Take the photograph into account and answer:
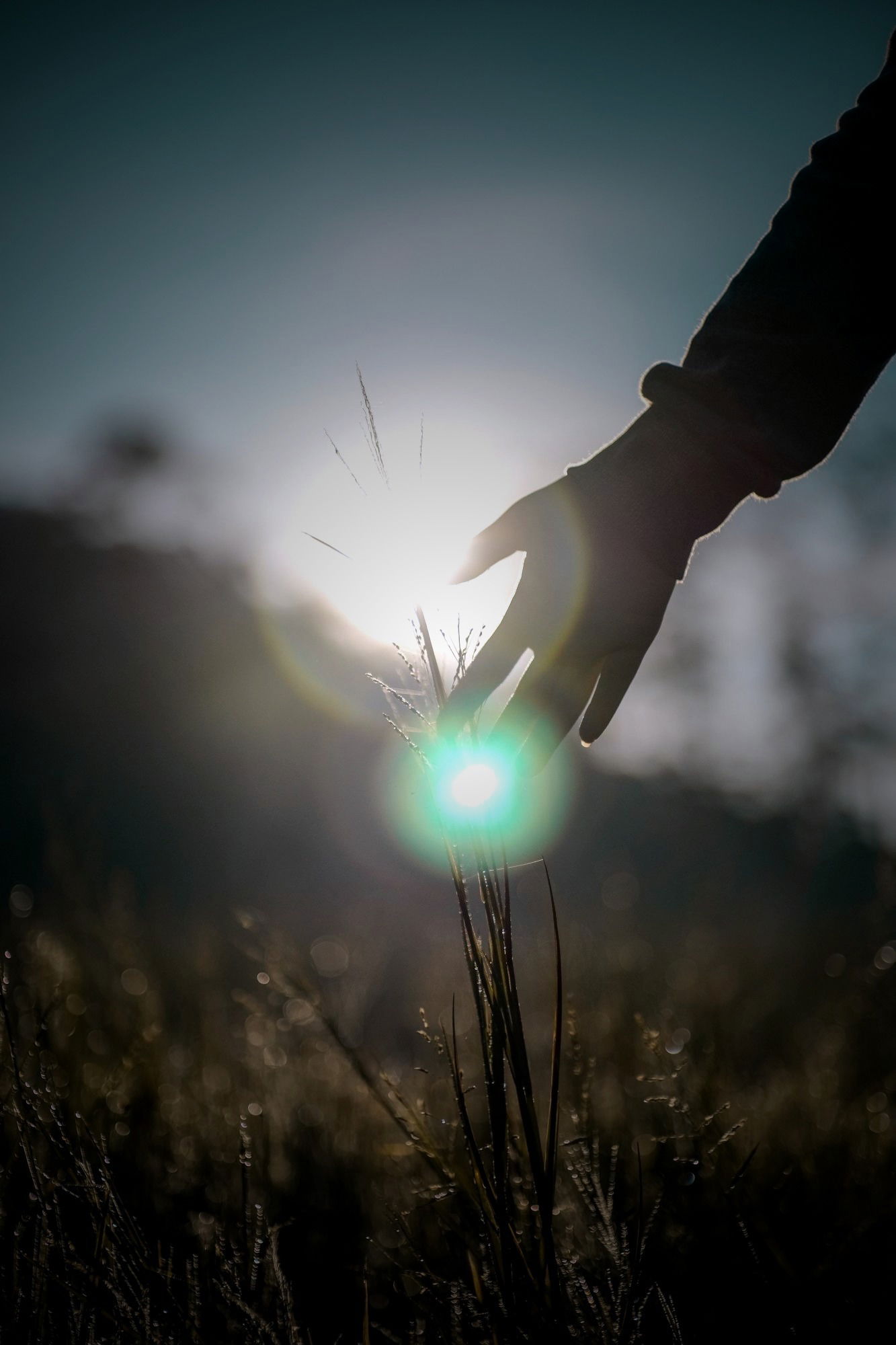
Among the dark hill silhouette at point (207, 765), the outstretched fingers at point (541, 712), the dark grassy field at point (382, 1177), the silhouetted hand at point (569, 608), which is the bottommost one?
the dark grassy field at point (382, 1177)

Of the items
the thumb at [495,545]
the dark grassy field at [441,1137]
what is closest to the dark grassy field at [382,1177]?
the dark grassy field at [441,1137]

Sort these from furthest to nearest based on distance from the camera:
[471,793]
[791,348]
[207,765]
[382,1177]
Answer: [207,765] → [382,1177] → [791,348] → [471,793]

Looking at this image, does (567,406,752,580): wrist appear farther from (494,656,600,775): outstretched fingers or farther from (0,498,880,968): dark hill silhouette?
(0,498,880,968): dark hill silhouette

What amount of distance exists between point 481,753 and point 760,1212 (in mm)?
1063

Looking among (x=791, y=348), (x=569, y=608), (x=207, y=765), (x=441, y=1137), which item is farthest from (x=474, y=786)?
(x=207, y=765)

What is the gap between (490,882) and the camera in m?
0.99

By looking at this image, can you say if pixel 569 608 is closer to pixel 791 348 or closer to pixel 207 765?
pixel 791 348

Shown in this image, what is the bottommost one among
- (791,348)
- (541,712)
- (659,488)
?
(541,712)

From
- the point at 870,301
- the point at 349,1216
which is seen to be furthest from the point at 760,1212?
the point at 870,301

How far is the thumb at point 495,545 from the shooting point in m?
1.37

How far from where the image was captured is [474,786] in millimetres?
1036

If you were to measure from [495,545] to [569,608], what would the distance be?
197mm

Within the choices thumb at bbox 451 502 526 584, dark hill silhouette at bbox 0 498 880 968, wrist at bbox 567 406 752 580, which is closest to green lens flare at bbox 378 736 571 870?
thumb at bbox 451 502 526 584

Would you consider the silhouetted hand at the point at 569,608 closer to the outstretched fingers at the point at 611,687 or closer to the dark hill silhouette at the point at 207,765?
the outstretched fingers at the point at 611,687
